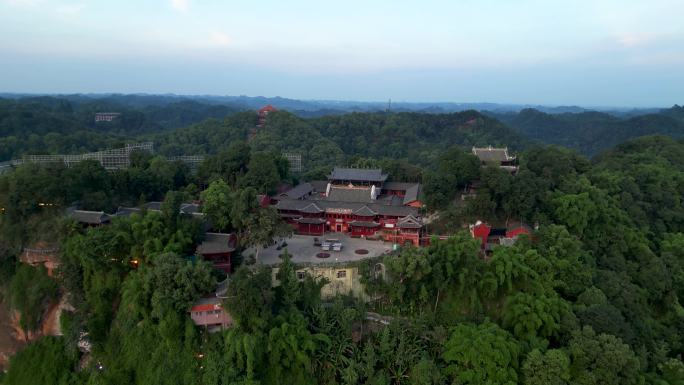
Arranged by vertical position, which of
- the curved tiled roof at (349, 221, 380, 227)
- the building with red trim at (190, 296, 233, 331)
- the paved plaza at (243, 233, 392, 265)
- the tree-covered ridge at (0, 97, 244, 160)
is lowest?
the building with red trim at (190, 296, 233, 331)

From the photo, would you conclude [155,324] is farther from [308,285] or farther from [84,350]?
[308,285]

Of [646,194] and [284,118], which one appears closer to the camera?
[646,194]

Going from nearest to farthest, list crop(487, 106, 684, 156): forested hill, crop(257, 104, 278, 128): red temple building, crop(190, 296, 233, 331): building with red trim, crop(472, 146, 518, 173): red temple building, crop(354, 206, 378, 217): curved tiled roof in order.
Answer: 1. crop(190, 296, 233, 331): building with red trim
2. crop(354, 206, 378, 217): curved tiled roof
3. crop(472, 146, 518, 173): red temple building
4. crop(257, 104, 278, 128): red temple building
5. crop(487, 106, 684, 156): forested hill

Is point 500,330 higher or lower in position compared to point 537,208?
lower

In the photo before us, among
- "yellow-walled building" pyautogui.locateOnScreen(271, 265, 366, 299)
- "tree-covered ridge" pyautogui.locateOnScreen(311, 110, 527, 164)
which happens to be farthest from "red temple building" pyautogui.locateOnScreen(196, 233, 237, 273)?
"tree-covered ridge" pyautogui.locateOnScreen(311, 110, 527, 164)

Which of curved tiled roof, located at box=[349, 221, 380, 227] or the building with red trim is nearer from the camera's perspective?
the building with red trim

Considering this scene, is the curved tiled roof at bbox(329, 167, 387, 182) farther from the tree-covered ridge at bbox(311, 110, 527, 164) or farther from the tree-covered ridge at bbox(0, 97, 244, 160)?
the tree-covered ridge at bbox(311, 110, 527, 164)

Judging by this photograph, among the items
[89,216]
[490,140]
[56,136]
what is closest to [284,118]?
[56,136]

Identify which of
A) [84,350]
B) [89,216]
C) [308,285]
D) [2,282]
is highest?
[89,216]
